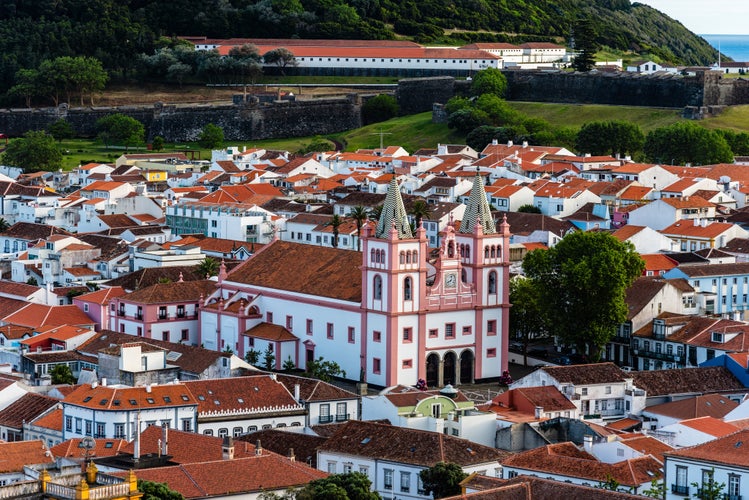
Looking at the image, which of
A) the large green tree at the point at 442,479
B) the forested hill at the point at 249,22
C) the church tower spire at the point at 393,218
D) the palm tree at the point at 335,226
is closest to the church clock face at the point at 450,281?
the church tower spire at the point at 393,218

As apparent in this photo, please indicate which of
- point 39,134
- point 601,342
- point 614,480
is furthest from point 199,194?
point 614,480

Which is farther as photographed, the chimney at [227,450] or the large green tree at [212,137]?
the large green tree at [212,137]

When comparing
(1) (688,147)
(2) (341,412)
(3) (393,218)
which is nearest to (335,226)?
(3) (393,218)

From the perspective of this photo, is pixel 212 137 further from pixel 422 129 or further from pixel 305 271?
pixel 305 271

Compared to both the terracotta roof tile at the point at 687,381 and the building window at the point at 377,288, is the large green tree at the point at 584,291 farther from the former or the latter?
the terracotta roof tile at the point at 687,381

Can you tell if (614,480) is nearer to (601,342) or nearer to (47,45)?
(601,342)

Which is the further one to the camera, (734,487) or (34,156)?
(34,156)
